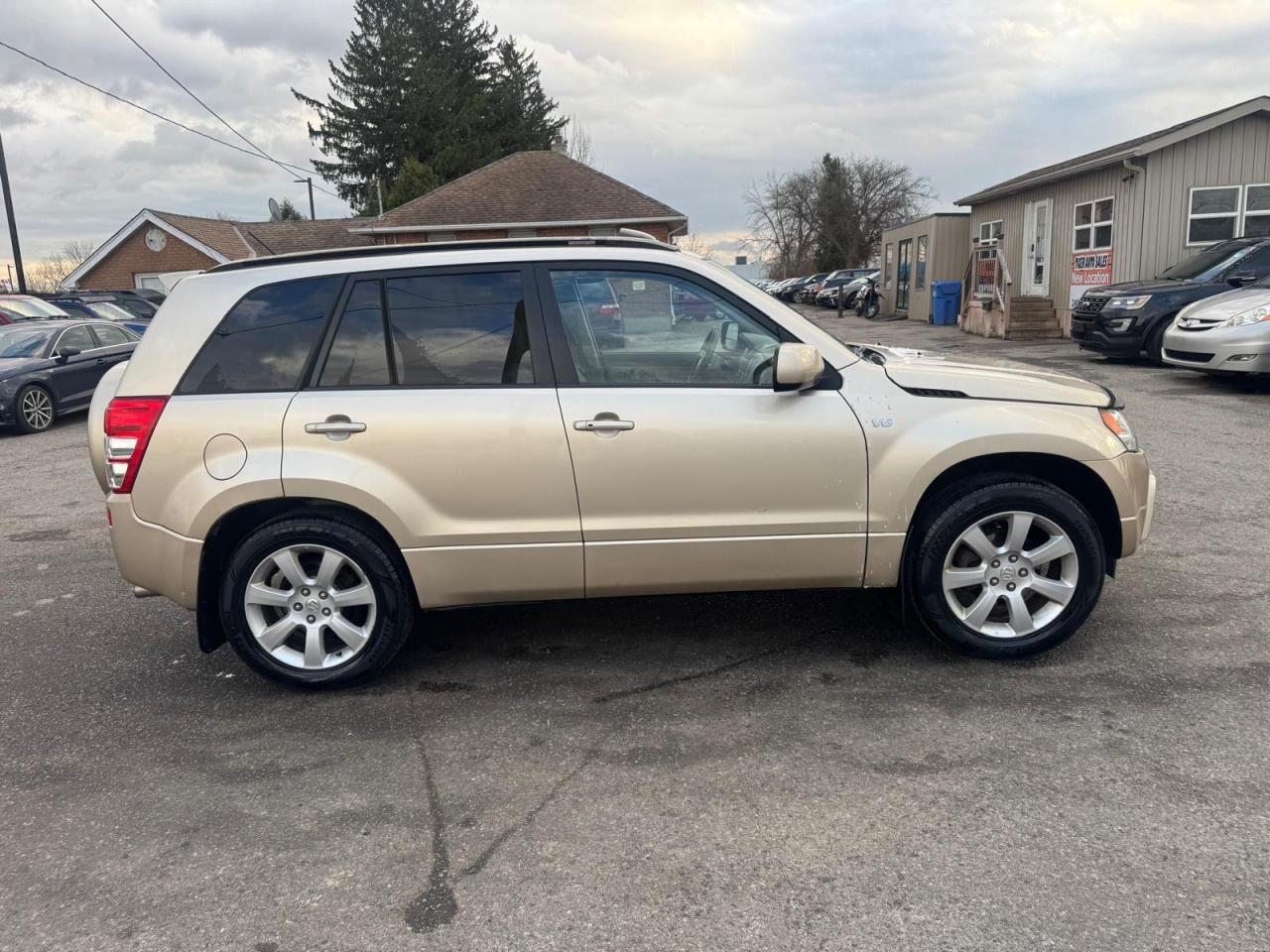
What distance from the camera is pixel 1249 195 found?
16.9 meters

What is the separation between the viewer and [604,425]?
362cm

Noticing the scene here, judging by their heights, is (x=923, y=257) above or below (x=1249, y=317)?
above

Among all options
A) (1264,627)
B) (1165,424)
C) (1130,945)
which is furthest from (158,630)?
(1165,424)

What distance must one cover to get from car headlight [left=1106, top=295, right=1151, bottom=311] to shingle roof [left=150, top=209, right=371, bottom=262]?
29.1 m

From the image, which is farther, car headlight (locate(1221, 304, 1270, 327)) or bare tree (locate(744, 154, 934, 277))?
bare tree (locate(744, 154, 934, 277))

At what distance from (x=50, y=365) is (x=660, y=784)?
490 inches

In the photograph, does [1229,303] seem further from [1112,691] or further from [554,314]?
[554,314]

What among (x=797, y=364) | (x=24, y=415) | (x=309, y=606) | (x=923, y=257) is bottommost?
(x=309, y=606)

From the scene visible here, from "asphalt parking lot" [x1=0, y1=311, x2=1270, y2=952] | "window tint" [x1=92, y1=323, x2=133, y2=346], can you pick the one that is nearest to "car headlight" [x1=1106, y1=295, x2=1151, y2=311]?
"asphalt parking lot" [x1=0, y1=311, x2=1270, y2=952]

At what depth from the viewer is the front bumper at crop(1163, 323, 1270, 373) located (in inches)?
406

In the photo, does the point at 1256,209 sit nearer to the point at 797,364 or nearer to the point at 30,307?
the point at 797,364

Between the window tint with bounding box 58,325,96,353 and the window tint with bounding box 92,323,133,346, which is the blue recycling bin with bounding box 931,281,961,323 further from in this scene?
the window tint with bounding box 58,325,96,353

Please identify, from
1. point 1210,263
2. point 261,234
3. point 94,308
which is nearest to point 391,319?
point 1210,263

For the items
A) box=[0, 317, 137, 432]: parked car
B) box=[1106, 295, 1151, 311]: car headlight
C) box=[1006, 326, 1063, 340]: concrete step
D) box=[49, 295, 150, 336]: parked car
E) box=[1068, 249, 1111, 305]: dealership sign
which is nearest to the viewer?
box=[0, 317, 137, 432]: parked car
